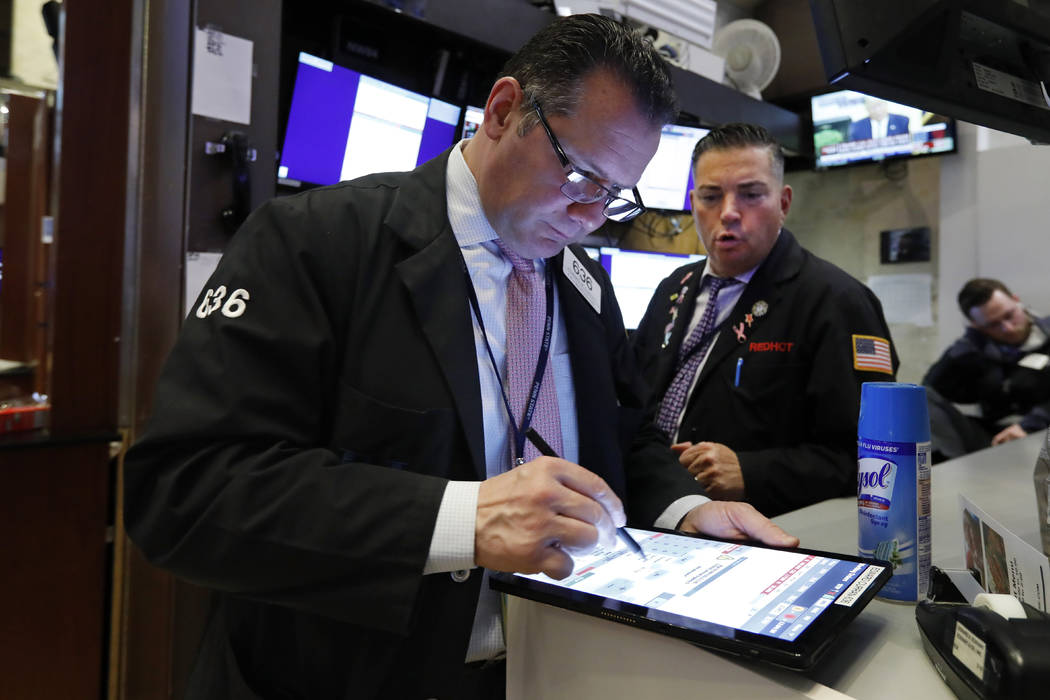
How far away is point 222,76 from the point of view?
191cm

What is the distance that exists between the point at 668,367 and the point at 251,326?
1.52 m

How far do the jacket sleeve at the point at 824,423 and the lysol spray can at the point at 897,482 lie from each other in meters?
0.90

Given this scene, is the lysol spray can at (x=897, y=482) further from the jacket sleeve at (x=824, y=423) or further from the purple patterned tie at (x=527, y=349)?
the jacket sleeve at (x=824, y=423)

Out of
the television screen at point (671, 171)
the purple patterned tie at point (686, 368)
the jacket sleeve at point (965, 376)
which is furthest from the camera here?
the jacket sleeve at point (965, 376)

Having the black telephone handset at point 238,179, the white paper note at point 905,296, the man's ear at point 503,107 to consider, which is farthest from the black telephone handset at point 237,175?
the white paper note at point 905,296

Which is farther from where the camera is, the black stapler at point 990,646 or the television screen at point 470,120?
the television screen at point 470,120

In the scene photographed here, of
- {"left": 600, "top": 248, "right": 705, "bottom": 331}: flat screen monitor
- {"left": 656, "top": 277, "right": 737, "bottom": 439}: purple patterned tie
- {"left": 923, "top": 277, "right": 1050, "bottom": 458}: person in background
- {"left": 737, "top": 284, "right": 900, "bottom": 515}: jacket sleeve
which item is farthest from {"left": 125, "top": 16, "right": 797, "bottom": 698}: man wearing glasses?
{"left": 923, "top": 277, "right": 1050, "bottom": 458}: person in background

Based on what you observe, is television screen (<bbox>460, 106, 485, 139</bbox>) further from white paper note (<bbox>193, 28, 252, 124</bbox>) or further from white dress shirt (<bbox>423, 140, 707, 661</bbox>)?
white dress shirt (<bbox>423, 140, 707, 661</bbox>)

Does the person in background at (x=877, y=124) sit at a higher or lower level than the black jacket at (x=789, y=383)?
higher

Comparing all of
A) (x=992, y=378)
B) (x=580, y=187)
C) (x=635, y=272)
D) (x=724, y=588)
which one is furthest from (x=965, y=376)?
(x=724, y=588)

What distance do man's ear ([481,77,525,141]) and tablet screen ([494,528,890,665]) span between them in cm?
69

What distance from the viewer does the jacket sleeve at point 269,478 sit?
0.73 meters

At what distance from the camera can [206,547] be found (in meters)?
0.75

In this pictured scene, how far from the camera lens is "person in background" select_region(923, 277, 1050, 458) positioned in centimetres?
388
